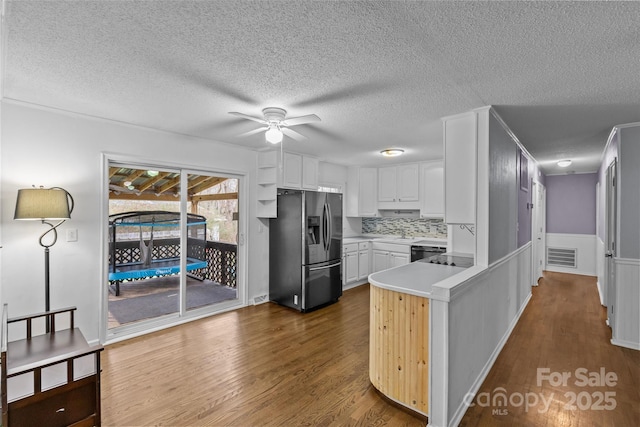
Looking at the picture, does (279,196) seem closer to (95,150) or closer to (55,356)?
(95,150)

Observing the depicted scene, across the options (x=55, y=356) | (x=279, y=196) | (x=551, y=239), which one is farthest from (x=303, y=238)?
(x=551, y=239)

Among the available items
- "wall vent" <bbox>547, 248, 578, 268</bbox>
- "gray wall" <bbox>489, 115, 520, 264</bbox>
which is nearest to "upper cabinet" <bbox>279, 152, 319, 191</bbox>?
"gray wall" <bbox>489, 115, 520, 264</bbox>

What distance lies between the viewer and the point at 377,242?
5.75 m

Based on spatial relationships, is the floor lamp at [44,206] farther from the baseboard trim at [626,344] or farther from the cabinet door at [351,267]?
the baseboard trim at [626,344]

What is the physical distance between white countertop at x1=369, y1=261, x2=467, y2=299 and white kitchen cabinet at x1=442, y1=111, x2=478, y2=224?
482mm

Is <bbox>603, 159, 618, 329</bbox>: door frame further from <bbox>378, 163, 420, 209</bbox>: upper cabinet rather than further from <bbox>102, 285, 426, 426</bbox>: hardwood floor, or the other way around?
<bbox>102, 285, 426, 426</bbox>: hardwood floor

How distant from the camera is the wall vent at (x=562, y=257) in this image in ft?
22.2

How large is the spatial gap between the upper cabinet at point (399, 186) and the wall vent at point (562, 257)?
3973 mm

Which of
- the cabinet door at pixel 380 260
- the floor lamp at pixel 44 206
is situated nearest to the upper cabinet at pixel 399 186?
the cabinet door at pixel 380 260

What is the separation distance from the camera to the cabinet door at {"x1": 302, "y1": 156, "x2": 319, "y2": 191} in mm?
4762

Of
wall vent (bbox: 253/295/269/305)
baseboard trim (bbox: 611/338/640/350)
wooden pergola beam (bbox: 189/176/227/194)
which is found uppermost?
wooden pergola beam (bbox: 189/176/227/194)

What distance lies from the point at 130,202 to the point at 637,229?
5.28m

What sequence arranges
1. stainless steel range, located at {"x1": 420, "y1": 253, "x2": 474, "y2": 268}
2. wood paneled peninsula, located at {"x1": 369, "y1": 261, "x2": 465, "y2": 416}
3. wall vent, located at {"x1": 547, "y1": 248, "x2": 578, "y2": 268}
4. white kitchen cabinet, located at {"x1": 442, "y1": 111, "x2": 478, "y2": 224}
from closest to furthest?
wood paneled peninsula, located at {"x1": 369, "y1": 261, "x2": 465, "y2": 416}
white kitchen cabinet, located at {"x1": 442, "y1": 111, "x2": 478, "y2": 224}
stainless steel range, located at {"x1": 420, "y1": 253, "x2": 474, "y2": 268}
wall vent, located at {"x1": 547, "y1": 248, "x2": 578, "y2": 268}

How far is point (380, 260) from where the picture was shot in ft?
18.7
